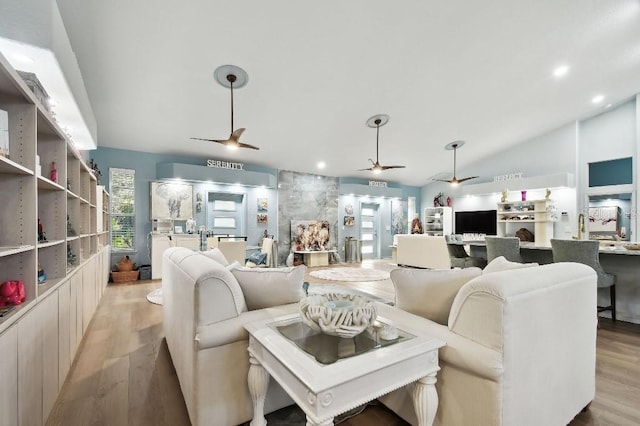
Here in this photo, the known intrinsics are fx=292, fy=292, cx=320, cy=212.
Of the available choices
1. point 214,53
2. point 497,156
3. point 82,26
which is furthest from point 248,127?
point 497,156

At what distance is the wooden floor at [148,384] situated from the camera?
1783 millimetres

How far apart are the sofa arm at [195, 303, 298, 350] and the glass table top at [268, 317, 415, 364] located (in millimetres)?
188

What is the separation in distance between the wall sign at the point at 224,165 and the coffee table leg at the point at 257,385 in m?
5.97

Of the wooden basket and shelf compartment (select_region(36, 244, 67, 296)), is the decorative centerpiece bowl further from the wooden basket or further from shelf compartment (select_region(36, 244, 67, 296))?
the wooden basket

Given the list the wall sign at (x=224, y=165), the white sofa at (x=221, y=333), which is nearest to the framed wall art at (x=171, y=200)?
the wall sign at (x=224, y=165)

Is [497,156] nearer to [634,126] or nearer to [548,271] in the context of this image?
[634,126]

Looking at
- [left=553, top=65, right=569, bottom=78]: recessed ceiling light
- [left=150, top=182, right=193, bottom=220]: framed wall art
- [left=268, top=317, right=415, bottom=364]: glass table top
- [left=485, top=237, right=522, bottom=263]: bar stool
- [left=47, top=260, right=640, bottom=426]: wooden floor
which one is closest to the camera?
[left=268, top=317, right=415, bottom=364]: glass table top

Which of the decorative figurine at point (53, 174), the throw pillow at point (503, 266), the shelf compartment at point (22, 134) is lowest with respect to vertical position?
the throw pillow at point (503, 266)

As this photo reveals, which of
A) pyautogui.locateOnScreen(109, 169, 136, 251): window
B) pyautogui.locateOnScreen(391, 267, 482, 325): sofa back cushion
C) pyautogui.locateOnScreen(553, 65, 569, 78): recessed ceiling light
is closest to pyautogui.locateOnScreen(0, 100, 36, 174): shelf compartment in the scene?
pyautogui.locateOnScreen(391, 267, 482, 325): sofa back cushion

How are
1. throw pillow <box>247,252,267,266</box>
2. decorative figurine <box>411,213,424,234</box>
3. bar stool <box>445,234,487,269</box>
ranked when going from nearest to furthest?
bar stool <box>445,234,487,269</box> < throw pillow <box>247,252,267,266</box> < decorative figurine <box>411,213,424,234</box>

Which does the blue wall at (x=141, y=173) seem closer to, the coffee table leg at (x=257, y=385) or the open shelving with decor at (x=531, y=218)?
the coffee table leg at (x=257, y=385)

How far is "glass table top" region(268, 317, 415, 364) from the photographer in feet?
3.92

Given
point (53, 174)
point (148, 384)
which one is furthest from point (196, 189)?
point (148, 384)

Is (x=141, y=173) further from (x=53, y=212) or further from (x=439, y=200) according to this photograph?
(x=439, y=200)
